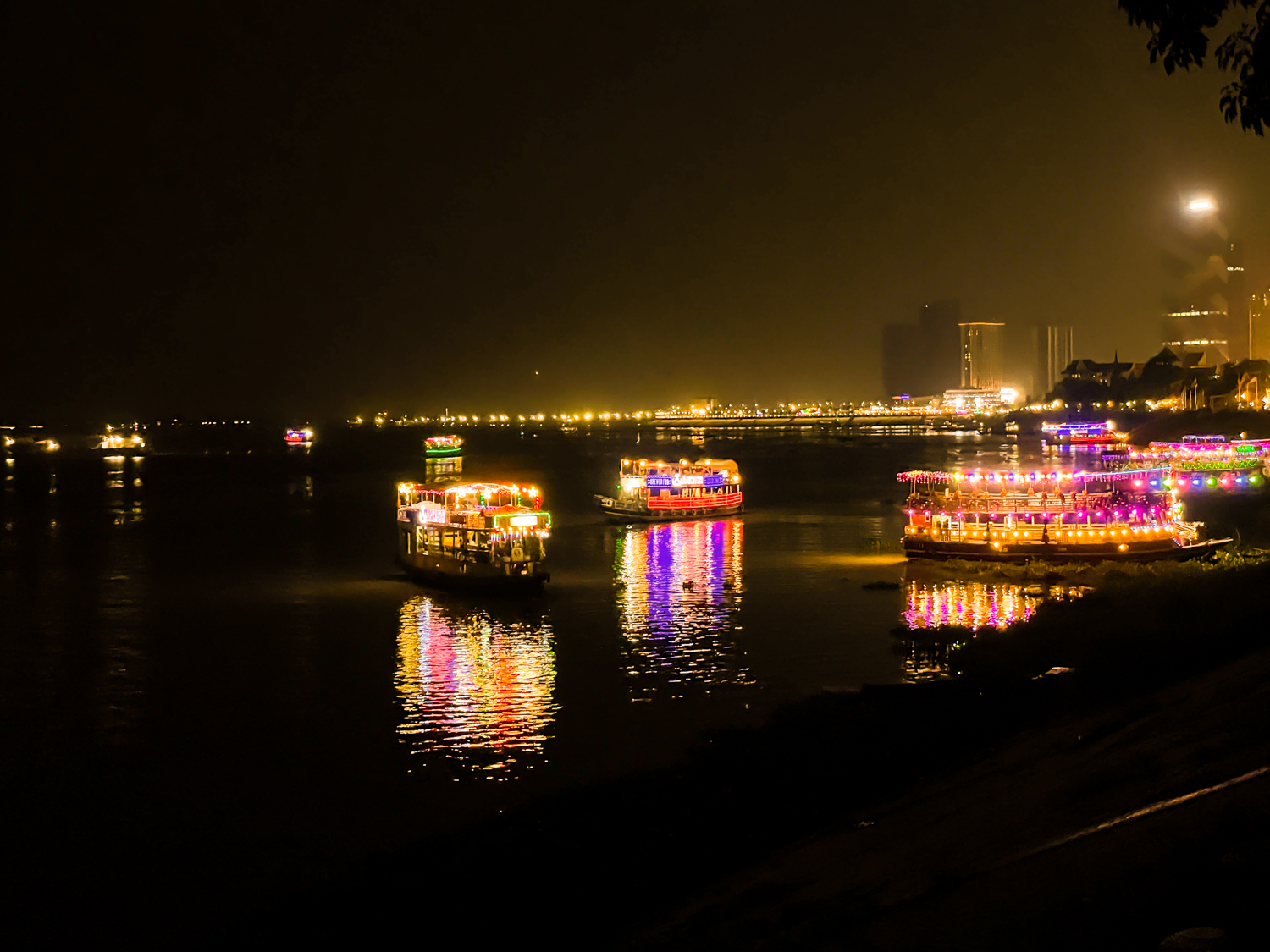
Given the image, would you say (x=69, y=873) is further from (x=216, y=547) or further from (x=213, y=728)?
(x=216, y=547)

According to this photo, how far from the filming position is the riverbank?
8.50 m

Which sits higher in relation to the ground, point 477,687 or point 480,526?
point 480,526

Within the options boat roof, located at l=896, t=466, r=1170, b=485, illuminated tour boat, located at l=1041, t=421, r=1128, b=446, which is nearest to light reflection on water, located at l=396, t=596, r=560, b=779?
boat roof, located at l=896, t=466, r=1170, b=485

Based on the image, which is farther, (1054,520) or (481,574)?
(1054,520)

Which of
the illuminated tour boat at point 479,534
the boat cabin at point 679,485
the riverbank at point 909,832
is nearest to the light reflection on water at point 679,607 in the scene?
the illuminated tour boat at point 479,534

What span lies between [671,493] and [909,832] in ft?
194

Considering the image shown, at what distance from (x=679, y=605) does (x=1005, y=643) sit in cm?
1543

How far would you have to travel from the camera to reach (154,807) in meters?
19.4

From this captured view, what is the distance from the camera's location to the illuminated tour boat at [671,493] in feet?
230

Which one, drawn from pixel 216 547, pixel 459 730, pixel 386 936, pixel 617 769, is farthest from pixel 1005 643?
pixel 216 547

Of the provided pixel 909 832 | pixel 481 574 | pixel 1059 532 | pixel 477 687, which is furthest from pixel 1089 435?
pixel 909 832

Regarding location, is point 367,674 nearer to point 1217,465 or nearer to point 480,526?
point 480,526

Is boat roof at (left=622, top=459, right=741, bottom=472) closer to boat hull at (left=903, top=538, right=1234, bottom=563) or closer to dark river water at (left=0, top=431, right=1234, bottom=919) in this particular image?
dark river water at (left=0, top=431, right=1234, bottom=919)

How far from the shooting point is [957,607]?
3619 centimetres
